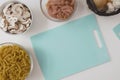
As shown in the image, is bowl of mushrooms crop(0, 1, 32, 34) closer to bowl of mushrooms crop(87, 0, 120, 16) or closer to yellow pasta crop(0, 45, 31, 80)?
yellow pasta crop(0, 45, 31, 80)

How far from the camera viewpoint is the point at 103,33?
2.52ft

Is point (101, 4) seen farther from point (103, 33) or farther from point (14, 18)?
point (14, 18)

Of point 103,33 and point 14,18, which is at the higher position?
point 14,18

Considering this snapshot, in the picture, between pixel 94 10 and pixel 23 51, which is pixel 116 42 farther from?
pixel 23 51

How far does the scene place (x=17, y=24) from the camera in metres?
0.74

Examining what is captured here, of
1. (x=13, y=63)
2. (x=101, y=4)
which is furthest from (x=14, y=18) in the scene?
(x=101, y=4)

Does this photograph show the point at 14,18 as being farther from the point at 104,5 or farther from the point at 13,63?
the point at 104,5

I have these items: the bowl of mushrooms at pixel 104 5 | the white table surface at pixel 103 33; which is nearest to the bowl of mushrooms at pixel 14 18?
the white table surface at pixel 103 33

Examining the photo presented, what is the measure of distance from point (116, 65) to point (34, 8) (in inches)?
9.8

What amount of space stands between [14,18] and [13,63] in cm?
11

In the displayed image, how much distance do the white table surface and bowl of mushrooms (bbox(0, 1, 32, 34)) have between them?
0.06 feet

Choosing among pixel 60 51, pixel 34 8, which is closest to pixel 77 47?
pixel 60 51

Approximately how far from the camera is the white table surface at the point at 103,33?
75 centimetres

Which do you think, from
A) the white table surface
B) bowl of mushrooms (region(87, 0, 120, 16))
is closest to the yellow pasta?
the white table surface
